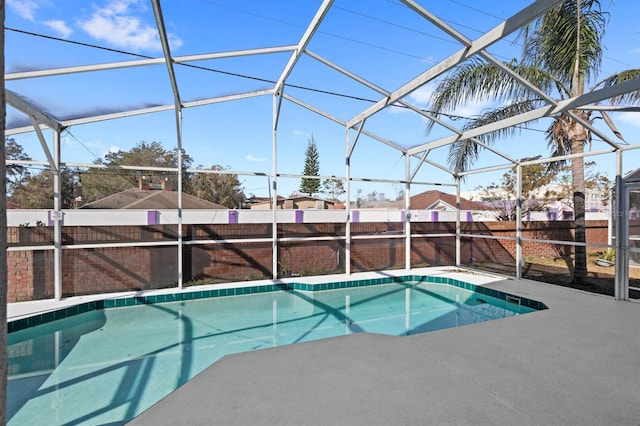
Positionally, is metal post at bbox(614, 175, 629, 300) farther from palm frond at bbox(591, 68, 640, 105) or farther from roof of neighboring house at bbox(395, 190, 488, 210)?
roof of neighboring house at bbox(395, 190, 488, 210)

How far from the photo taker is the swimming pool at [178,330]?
10.0ft

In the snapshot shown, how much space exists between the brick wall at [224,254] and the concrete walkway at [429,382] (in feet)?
12.0

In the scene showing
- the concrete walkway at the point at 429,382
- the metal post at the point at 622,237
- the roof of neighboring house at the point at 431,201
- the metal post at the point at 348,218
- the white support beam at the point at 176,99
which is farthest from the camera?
the roof of neighboring house at the point at 431,201

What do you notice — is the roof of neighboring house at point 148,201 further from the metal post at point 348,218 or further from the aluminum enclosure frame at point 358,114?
the metal post at point 348,218

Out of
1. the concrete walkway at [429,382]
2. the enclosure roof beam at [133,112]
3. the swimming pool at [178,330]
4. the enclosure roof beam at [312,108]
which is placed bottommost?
the swimming pool at [178,330]

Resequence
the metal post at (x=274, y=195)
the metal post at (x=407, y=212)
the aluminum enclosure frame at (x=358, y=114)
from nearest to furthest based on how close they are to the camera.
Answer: the aluminum enclosure frame at (x=358, y=114)
the metal post at (x=274, y=195)
the metal post at (x=407, y=212)

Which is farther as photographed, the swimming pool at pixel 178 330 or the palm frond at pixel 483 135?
the palm frond at pixel 483 135

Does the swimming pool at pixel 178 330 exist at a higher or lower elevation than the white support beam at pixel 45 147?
lower

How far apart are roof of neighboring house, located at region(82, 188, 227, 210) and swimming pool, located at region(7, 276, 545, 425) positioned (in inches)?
67.1

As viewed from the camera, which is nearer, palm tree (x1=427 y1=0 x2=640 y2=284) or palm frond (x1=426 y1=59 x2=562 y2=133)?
palm tree (x1=427 y1=0 x2=640 y2=284)

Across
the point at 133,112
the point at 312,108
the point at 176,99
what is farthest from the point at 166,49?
the point at 312,108

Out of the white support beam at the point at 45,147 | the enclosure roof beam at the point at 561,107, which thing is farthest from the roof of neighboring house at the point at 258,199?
the enclosure roof beam at the point at 561,107

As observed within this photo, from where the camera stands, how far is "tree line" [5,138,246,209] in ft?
16.9

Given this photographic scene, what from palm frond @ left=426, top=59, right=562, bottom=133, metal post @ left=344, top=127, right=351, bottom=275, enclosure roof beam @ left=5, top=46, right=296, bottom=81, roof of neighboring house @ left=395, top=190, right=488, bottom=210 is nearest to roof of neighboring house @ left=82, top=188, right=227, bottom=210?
enclosure roof beam @ left=5, top=46, right=296, bottom=81
